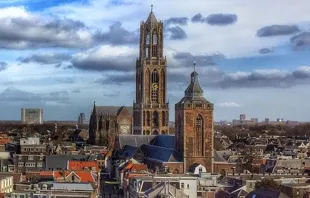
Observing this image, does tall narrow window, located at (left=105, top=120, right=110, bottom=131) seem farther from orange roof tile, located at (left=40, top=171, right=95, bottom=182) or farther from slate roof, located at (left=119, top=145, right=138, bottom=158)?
orange roof tile, located at (left=40, top=171, right=95, bottom=182)

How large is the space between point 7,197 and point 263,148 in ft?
353

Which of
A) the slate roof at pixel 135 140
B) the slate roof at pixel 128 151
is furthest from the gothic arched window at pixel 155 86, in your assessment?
the slate roof at pixel 128 151

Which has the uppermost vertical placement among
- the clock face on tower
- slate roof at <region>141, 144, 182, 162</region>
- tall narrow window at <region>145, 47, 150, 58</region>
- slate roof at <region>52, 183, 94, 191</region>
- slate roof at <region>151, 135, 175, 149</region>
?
tall narrow window at <region>145, 47, 150, 58</region>

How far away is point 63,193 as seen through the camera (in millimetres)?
65438

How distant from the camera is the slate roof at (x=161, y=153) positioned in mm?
104500

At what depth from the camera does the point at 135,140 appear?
419 ft

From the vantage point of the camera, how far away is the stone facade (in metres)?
175

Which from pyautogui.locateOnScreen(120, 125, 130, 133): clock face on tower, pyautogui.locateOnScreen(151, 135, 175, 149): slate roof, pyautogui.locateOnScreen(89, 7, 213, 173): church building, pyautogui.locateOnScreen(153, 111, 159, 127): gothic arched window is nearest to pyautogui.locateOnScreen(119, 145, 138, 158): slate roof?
pyautogui.locateOnScreen(89, 7, 213, 173): church building

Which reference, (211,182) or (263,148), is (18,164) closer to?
(211,182)

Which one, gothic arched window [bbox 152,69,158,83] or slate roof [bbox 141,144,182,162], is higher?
gothic arched window [bbox 152,69,158,83]

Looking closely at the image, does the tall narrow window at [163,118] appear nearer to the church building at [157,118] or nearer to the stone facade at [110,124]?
the church building at [157,118]

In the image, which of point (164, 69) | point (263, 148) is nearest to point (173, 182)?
point (164, 69)

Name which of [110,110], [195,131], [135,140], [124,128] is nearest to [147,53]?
[124,128]

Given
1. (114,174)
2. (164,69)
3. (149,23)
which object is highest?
(149,23)
